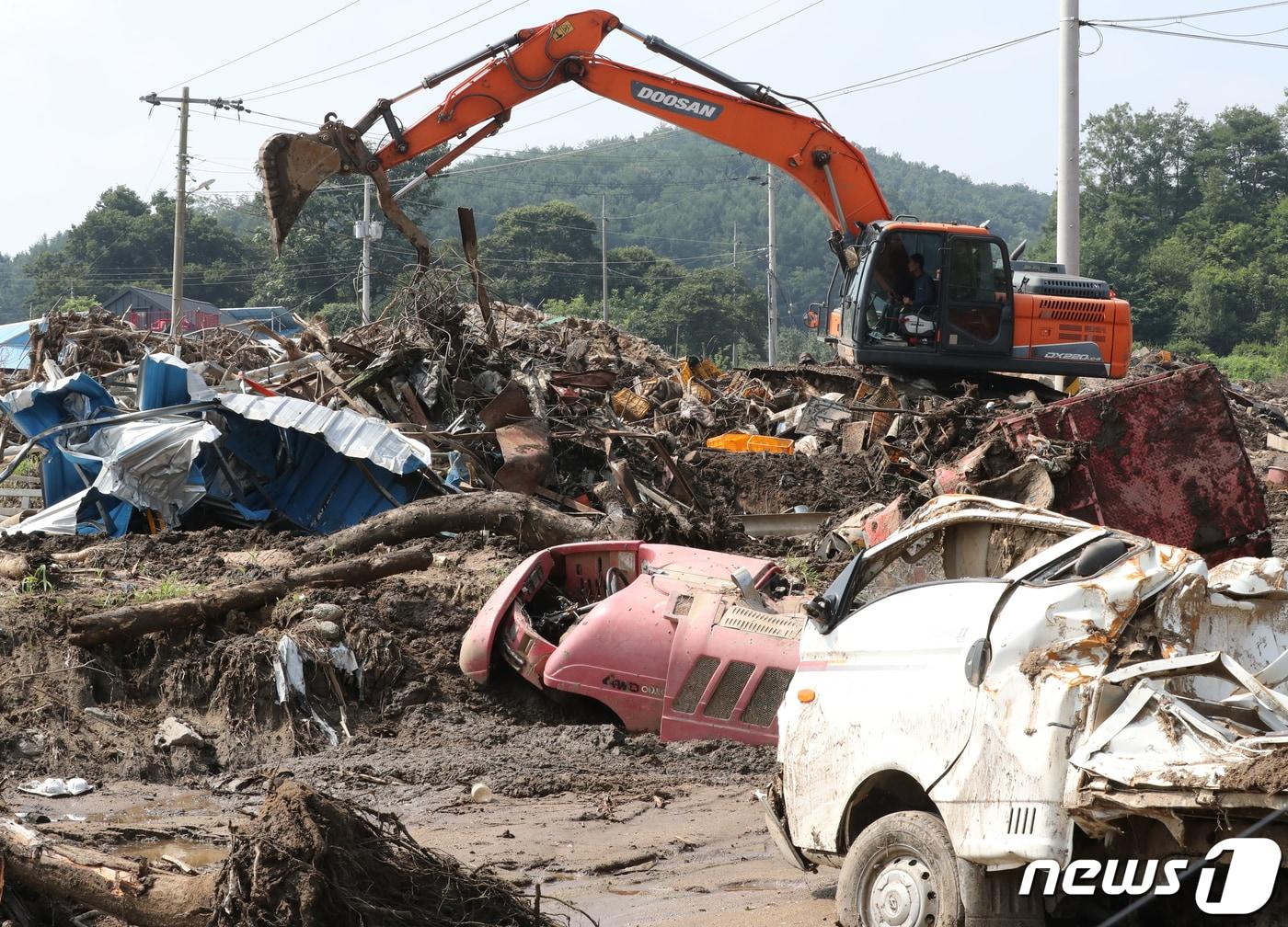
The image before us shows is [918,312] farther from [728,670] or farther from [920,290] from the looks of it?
[728,670]

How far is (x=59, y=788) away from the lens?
324 inches

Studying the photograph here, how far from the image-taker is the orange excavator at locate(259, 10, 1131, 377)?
1577 cm

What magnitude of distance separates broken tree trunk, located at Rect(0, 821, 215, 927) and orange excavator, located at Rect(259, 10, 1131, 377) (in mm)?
10504

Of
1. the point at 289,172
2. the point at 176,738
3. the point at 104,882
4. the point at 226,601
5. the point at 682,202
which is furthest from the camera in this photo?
the point at 682,202

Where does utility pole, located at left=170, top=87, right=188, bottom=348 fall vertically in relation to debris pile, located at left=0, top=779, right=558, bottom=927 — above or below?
above

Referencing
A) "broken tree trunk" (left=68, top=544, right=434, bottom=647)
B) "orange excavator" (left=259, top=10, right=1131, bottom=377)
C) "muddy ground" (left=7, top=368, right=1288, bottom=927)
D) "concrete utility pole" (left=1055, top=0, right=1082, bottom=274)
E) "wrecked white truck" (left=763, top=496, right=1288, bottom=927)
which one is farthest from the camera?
"concrete utility pole" (left=1055, top=0, right=1082, bottom=274)

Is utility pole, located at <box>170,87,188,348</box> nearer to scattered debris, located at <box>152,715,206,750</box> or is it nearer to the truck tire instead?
scattered debris, located at <box>152,715,206,750</box>

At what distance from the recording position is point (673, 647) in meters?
8.28

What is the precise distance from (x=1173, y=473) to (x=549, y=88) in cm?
892

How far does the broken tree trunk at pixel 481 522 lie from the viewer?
1257 cm

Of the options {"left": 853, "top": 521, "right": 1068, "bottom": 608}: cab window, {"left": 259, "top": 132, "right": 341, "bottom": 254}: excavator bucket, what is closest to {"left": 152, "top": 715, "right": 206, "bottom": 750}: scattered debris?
{"left": 853, "top": 521, "right": 1068, "bottom": 608}: cab window

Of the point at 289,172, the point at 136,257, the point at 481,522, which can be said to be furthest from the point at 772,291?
the point at 136,257

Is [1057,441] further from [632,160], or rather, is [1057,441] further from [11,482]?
[632,160]

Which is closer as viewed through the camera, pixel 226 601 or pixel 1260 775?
pixel 1260 775
